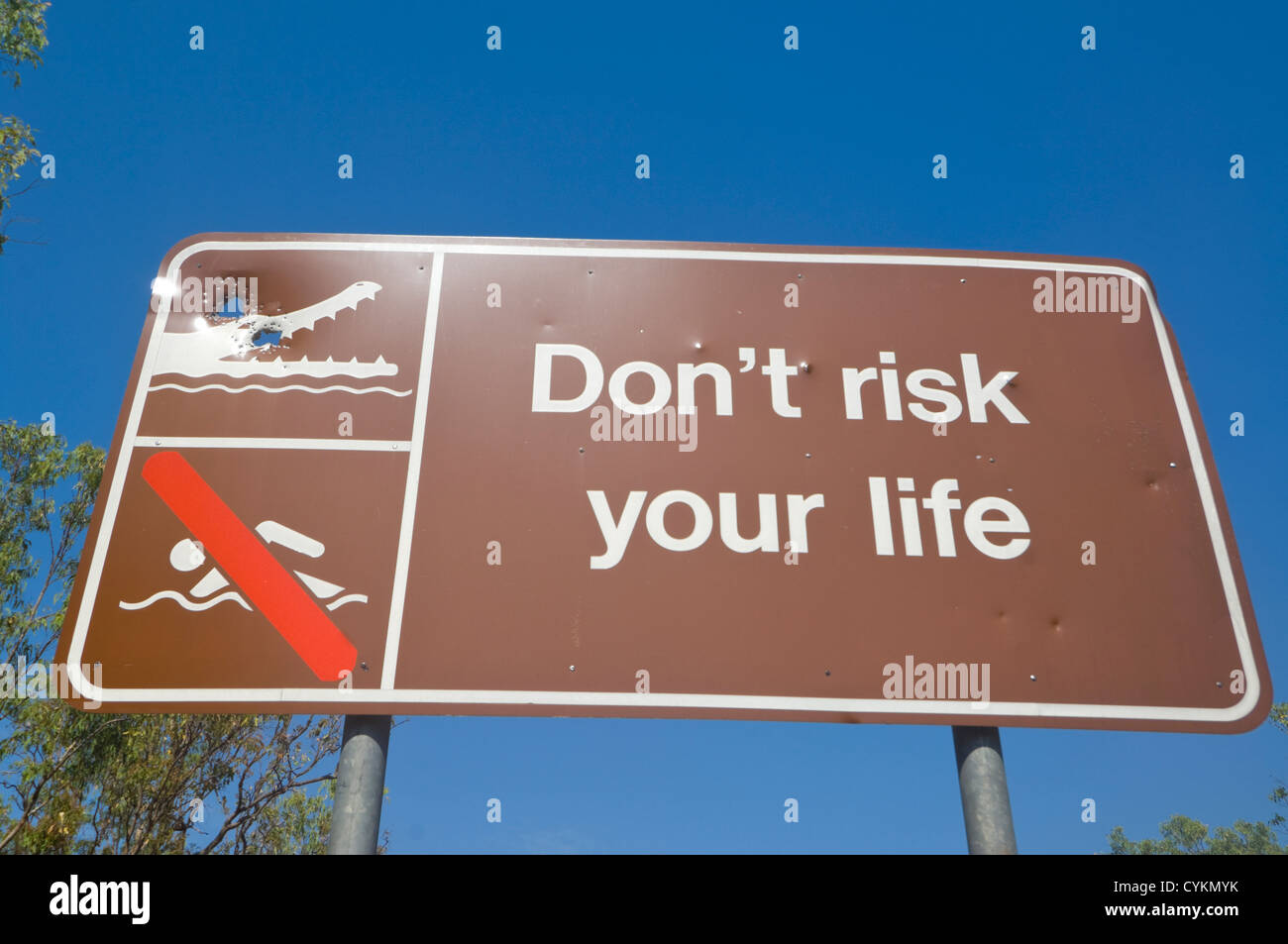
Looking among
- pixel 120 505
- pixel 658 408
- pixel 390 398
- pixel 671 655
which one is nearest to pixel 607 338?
pixel 658 408

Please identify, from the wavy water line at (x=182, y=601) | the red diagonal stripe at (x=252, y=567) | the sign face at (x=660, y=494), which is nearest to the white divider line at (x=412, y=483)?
the sign face at (x=660, y=494)

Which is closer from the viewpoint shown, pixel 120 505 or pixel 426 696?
pixel 426 696

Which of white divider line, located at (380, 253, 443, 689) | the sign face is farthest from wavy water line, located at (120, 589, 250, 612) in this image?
white divider line, located at (380, 253, 443, 689)

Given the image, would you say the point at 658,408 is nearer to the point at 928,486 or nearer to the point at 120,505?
the point at 928,486

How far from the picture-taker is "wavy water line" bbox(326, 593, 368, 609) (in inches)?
96.3

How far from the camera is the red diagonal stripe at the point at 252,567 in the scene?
2.38 meters

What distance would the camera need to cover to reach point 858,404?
110 inches

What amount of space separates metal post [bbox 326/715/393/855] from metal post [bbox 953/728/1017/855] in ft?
4.87

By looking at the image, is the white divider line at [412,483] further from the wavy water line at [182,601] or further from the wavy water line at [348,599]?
the wavy water line at [182,601]

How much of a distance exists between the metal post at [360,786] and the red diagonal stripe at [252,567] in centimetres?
18

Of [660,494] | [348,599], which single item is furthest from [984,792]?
[348,599]

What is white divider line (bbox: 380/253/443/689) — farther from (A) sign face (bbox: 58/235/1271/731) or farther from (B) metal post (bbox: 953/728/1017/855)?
(B) metal post (bbox: 953/728/1017/855)

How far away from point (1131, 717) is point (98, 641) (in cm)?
289
